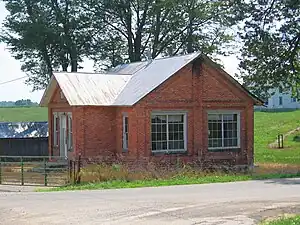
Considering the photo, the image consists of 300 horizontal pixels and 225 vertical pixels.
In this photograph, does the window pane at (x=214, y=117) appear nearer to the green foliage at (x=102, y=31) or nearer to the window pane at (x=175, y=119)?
the window pane at (x=175, y=119)

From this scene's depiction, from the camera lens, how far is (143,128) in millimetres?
30438

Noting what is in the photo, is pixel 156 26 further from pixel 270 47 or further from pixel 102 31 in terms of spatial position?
pixel 270 47

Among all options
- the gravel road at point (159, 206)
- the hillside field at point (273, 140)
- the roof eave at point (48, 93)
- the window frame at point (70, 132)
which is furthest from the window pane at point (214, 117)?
the gravel road at point (159, 206)

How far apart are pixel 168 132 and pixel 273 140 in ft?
92.5

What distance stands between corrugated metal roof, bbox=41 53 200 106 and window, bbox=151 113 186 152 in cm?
162

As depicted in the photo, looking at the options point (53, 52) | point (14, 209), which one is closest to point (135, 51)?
point (53, 52)

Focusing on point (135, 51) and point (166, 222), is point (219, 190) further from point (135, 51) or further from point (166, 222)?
point (135, 51)

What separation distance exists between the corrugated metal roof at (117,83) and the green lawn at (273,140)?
31.2ft

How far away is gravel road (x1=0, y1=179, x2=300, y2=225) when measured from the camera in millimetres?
13750

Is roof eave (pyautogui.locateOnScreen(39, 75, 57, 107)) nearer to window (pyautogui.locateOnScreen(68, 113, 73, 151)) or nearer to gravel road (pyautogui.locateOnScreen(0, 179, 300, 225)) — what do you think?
window (pyautogui.locateOnScreen(68, 113, 73, 151))

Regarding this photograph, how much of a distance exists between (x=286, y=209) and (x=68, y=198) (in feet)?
21.3

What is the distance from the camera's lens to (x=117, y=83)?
3438cm

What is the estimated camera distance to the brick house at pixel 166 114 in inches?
1211

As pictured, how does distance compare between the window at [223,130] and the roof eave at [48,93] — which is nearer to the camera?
the window at [223,130]
